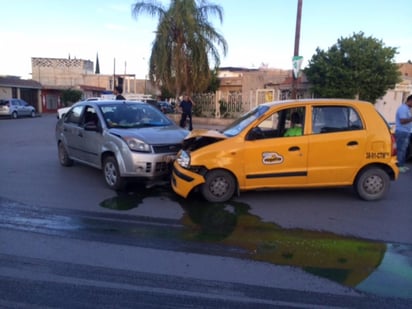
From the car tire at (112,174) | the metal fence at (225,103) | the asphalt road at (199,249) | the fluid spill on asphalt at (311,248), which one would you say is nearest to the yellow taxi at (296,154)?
the asphalt road at (199,249)

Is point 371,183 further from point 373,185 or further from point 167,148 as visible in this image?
point 167,148

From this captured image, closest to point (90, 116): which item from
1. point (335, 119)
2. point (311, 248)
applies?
point (335, 119)

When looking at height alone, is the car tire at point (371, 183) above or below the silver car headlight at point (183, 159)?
below

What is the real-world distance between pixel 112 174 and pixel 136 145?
81 cm

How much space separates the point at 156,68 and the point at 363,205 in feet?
69.7

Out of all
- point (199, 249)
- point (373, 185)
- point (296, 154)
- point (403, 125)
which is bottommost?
point (199, 249)

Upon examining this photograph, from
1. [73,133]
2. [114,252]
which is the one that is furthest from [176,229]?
[73,133]

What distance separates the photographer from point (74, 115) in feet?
29.1

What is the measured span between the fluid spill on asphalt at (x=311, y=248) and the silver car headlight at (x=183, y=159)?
26.8 inches

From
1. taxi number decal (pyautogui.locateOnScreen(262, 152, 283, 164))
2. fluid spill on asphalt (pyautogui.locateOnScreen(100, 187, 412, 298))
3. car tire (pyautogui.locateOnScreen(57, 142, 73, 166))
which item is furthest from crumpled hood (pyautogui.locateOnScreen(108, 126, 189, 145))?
car tire (pyautogui.locateOnScreen(57, 142, 73, 166))

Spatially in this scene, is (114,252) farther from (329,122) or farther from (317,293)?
(329,122)

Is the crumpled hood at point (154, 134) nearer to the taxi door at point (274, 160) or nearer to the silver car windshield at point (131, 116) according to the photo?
the silver car windshield at point (131, 116)

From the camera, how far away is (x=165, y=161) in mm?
6848

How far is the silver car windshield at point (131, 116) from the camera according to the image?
7.68 m
